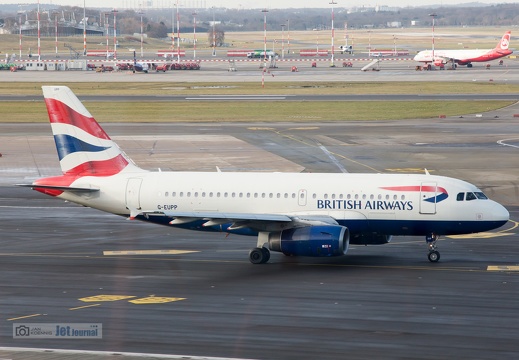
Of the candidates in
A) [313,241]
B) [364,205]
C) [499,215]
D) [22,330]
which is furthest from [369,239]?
[22,330]

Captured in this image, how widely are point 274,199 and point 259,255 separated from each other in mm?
2857

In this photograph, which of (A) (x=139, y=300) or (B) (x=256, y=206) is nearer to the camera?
(A) (x=139, y=300)

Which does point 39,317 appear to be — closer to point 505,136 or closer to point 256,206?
point 256,206

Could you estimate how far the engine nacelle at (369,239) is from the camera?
4281 centimetres

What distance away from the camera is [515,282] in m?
37.8

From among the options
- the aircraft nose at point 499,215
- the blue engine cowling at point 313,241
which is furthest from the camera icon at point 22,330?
the aircraft nose at point 499,215

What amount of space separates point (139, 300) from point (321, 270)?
9.28 m

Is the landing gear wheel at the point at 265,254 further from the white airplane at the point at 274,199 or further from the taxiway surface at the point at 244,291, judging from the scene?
the taxiway surface at the point at 244,291

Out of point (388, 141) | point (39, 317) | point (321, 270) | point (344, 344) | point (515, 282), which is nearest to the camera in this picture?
point (344, 344)

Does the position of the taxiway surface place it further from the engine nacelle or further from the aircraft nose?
the aircraft nose

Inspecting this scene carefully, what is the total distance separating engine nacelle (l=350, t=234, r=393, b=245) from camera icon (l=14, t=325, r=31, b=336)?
17350 millimetres

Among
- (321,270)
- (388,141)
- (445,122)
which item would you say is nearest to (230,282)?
(321,270)

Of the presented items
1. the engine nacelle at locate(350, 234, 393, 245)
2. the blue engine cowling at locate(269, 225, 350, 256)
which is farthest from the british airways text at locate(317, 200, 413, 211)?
the blue engine cowling at locate(269, 225, 350, 256)

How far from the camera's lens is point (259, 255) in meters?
41.8
